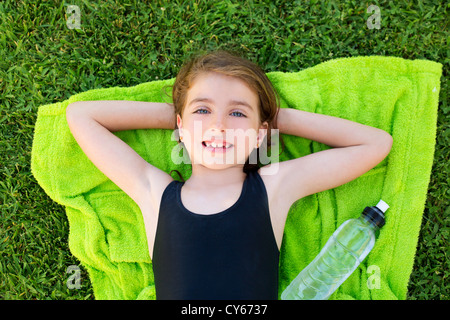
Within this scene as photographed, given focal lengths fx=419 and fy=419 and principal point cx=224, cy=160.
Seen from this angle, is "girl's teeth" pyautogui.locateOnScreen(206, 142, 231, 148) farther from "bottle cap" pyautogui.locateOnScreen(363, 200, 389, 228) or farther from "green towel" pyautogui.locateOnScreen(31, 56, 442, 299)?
"bottle cap" pyautogui.locateOnScreen(363, 200, 389, 228)

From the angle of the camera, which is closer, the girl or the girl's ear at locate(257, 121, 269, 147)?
the girl

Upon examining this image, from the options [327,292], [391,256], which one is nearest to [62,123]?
[327,292]

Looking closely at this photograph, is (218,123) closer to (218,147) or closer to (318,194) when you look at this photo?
(218,147)

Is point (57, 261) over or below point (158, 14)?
below

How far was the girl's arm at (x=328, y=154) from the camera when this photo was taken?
1824mm

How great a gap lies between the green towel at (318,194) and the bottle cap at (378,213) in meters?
0.10

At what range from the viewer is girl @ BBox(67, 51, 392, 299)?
5.50 feet

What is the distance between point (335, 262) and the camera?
1.98m

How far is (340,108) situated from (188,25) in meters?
0.88

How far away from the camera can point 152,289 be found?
1980mm

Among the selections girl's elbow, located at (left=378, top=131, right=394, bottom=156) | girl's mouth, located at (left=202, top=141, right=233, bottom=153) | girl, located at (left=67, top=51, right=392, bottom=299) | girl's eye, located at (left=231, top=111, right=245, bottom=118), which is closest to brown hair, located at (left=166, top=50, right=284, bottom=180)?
girl, located at (left=67, top=51, right=392, bottom=299)

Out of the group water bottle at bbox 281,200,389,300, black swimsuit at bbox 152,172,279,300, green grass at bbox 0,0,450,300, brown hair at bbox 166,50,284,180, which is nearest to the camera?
black swimsuit at bbox 152,172,279,300

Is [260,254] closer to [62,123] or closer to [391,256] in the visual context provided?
[391,256]

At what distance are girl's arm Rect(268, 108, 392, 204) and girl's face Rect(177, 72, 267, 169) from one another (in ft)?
0.70
